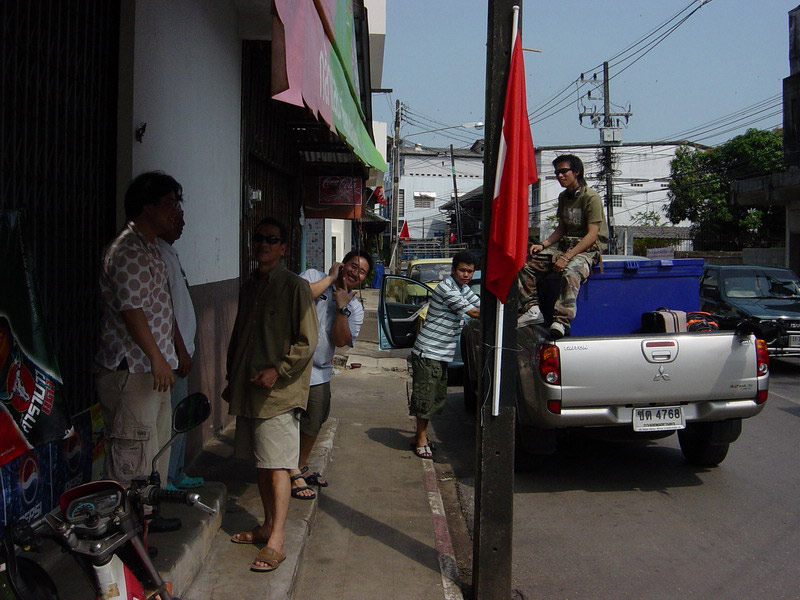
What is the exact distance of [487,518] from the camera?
379cm

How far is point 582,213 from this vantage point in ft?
22.1

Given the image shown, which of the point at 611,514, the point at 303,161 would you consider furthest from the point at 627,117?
the point at 611,514

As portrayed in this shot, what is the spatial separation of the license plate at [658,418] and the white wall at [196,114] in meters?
3.52

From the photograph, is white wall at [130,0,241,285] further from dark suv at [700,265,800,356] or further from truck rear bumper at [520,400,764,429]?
dark suv at [700,265,800,356]

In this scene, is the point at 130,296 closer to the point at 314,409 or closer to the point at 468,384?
the point at 314,409

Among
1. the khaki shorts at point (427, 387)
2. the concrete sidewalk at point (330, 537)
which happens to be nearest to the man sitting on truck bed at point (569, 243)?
the khaki shorts at point (427, 387)

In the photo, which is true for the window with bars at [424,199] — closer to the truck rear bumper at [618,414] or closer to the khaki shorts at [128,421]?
the truck rear bumper at [618,414]

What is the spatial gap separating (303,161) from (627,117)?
23.7 meters

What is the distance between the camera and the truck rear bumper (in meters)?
5.54

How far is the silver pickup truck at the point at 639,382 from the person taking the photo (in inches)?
217

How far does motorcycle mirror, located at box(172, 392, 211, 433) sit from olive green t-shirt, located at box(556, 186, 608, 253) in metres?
4.66

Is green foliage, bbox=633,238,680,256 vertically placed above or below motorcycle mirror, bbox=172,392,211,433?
above

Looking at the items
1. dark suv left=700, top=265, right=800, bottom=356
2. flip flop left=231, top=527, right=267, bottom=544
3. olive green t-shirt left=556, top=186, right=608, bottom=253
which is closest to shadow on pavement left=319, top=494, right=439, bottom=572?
flip flop left=231, top=527, right=267, bottom=544

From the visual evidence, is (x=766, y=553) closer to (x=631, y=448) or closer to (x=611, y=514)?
(x=611, y=514)
